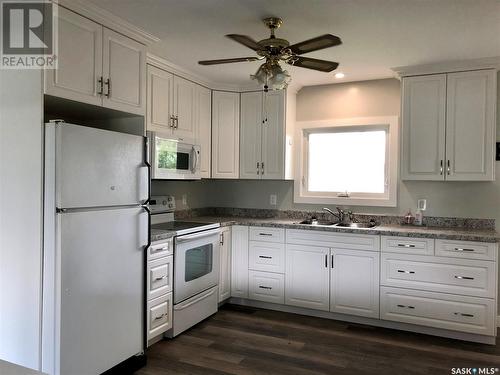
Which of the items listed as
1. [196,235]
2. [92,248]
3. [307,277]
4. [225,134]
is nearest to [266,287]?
[307,277]

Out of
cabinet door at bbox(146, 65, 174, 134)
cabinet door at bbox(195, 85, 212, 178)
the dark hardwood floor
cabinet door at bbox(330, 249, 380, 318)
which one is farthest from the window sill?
cabinet door at bbox(146, 65, 174, 134)

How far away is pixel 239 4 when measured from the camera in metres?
2.37

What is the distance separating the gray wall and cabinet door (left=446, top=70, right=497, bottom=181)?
10.0 inches

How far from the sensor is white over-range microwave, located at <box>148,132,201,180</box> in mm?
3273

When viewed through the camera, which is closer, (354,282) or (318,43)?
(318,43)

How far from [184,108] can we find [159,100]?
0.38 metres

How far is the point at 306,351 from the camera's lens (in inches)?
118

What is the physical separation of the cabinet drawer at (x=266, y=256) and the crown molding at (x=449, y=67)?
2.00 metres

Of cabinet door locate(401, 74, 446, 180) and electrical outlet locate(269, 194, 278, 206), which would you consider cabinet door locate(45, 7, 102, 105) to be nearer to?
electrical outlet locate(269, 194, 278, 206)

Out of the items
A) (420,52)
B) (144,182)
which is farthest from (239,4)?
(420,52)

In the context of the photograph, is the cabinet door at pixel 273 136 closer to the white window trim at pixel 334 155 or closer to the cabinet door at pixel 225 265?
the white window trim at pixel 334 155

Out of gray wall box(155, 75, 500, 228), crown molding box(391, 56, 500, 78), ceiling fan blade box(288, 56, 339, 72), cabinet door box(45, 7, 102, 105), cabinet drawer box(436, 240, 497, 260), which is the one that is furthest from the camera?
gray wall box(155, 75, 500, 228)

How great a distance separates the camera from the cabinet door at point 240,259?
159 inches

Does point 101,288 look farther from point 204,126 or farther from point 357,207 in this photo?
point 357,207
